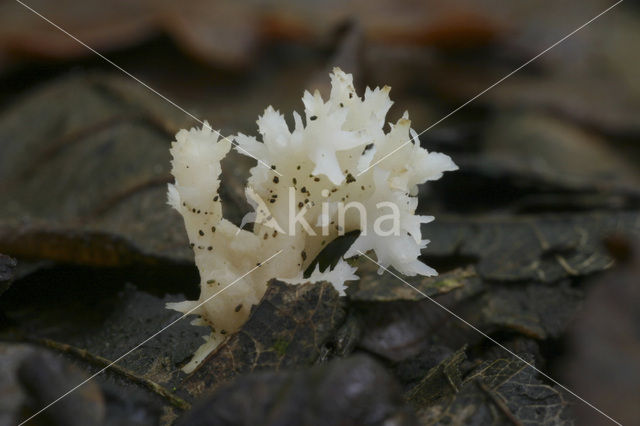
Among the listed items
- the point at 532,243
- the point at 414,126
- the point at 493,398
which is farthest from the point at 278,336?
the point at 414,126

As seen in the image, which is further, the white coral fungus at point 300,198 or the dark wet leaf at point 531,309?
the dark wet leaf at point 531,309

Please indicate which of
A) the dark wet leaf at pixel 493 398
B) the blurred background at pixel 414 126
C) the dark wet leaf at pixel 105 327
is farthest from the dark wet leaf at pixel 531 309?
the dark wet leaf at pixel 105 327

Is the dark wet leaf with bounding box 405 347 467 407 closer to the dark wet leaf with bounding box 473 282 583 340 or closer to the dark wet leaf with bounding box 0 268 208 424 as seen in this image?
the dark wet leaf with bounding box 473 282 583 340

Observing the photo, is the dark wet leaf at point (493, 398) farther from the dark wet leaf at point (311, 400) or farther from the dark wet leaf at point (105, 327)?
the dark wet leaf at point (105, 327)

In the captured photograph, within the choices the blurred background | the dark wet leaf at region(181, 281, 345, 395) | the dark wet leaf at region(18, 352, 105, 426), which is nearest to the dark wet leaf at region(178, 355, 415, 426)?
the dark wet leaf at region(18, 352, 105, 426)

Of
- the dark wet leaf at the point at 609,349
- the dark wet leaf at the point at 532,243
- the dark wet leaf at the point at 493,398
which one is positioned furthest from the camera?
the dark wet leaf at the point at 532,243

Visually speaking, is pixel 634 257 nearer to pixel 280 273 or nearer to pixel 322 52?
pixel 280 273
